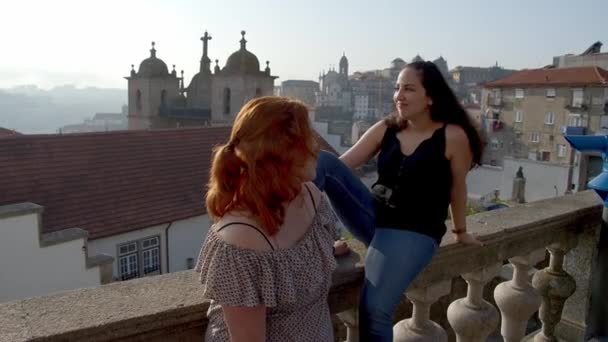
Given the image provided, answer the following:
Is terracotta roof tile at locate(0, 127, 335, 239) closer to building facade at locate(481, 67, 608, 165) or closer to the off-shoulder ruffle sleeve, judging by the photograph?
the off-shoulder ruffle sleeve

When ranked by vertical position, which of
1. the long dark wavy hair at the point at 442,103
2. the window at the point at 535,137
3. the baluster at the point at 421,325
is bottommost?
the window at the point at 535,137

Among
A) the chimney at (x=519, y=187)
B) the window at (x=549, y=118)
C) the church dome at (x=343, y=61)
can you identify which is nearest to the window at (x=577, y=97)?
the window at (x=549, y=118)

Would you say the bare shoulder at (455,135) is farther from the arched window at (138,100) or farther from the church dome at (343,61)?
the church dome at (343,61)

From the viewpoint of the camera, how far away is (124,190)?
1708 centimetres

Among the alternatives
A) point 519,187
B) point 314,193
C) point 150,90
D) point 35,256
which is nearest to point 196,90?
point 150,90

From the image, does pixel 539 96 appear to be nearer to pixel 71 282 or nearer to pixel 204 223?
pixel 204 223

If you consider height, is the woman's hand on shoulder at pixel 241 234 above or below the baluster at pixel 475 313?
above

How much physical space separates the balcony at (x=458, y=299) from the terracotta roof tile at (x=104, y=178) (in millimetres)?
13249

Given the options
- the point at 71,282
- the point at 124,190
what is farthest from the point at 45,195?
the point at 71,282

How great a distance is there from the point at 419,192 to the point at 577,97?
155 ft

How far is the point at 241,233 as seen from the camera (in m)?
1.42

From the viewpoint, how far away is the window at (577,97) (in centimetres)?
4362

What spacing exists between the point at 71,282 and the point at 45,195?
3.38 m

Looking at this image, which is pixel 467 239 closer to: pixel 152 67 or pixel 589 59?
pixel 152 67
